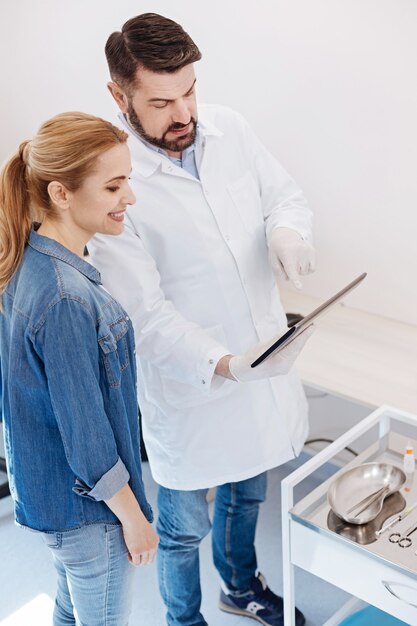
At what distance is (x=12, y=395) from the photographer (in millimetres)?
1304

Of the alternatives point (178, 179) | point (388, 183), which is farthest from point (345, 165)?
point (178, 179)

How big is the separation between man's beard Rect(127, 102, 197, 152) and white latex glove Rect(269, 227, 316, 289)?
10.9 inches

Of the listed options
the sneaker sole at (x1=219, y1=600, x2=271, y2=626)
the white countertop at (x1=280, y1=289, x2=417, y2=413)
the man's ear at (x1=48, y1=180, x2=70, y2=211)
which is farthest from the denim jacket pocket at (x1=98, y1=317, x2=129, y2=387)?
the sneaker sole at (x1=219, y1=600, x2=271, y2=626)

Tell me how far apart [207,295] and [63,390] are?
52 centimetres

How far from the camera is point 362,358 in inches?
82.8

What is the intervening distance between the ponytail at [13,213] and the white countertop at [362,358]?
29.7 inches

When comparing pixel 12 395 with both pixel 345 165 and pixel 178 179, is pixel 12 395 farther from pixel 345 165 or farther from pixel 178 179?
pixel 345 165

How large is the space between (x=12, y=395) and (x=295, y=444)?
30.1 inches

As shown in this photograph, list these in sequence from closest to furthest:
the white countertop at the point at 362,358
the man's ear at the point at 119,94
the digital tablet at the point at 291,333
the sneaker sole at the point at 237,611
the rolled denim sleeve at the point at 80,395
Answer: the rolled denim sleeve at the point at 80,395 < the digital tablet at the point at 291,333 < the man's ear at the point at 119,94 < the white countertop at the point at 362,358 < the sneaker sole at the point at 237,611

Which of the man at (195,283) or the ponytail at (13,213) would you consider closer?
the ponytail at (13,213)

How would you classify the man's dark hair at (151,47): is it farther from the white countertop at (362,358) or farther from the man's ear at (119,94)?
the white countertop at (362,358)

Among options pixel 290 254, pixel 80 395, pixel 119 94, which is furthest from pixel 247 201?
pixel 80 395

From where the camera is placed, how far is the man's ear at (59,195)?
1301mm

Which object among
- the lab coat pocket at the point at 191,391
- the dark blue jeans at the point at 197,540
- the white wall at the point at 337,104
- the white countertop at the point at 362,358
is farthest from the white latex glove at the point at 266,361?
the white wall at the point at 337,104
